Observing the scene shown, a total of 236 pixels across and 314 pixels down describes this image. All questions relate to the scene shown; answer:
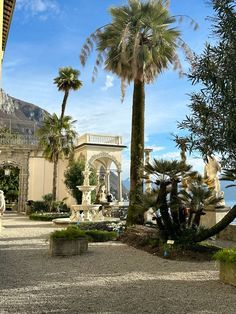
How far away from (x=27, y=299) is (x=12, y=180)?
127 feet

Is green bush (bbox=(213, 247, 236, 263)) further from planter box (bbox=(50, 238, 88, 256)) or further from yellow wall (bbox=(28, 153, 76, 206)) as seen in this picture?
yellow wall (bbox=(28, 153, 76, 206))

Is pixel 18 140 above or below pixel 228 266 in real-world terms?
above

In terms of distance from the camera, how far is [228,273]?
18.0 ft

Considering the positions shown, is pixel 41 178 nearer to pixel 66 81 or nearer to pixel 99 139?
pixel 99 139

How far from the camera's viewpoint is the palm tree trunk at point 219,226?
7.14 metres

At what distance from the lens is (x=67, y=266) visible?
7109 mm

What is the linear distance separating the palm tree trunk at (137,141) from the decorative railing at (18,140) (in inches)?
813

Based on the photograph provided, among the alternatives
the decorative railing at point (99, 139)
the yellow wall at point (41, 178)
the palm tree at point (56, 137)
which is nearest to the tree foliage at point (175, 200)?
the palm tree at point (56, 137)

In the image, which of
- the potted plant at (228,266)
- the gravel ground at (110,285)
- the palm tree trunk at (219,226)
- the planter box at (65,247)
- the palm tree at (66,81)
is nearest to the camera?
the gravel ground at (110,285)

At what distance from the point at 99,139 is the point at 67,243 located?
70.8ft

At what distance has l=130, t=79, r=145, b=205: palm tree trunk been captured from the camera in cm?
1219

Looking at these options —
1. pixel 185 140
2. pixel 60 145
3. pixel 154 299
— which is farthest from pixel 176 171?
pixel 60 145

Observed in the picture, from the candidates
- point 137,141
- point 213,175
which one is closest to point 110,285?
point 137,141

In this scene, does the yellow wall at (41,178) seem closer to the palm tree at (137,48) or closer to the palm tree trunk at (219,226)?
the palm tree at (137,48)
